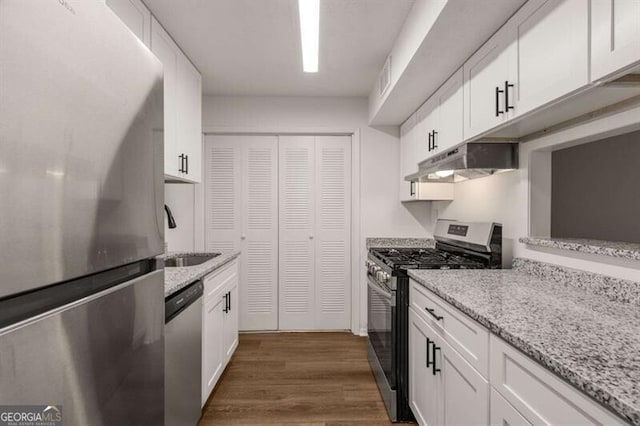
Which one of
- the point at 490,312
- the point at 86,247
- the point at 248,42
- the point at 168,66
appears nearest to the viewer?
the point at 86,247

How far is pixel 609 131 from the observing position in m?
1.37

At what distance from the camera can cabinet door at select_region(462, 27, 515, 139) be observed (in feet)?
5.11

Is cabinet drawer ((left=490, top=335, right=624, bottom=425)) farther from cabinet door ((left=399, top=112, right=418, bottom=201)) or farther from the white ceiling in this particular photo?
cabinet door ((left=399, top=112, right=418, bottom=201))

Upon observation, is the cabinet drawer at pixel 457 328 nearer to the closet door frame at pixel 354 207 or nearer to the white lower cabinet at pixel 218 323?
the white lower cabinet at pixel 218 323

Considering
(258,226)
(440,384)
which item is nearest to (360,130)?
(258,226)

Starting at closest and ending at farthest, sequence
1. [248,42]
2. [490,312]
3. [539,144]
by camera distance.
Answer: [490,312]
[539,144]
[248,42]

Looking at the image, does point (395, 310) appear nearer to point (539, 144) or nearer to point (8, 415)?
point (539, 144)

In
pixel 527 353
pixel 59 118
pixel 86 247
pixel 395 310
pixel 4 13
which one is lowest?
pixel 395 310

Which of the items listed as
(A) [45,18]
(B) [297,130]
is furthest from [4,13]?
(B) [297,130]

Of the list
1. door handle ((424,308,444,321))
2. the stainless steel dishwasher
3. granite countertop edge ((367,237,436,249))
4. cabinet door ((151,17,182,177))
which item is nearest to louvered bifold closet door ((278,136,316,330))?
granite countertop edge ((367,237,436,249))

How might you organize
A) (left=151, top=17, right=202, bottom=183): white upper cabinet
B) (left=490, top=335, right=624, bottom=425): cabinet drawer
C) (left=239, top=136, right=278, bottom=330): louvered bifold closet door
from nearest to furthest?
(left=490, top=335, right=624, bottom=425): cabinet drawer, (left=151, top=17, right=202, bottom=183): white upper cabinet, (left=239, top=136, right=278, bottom=330): louvered bifold closet door

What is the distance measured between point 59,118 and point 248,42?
2.07 m

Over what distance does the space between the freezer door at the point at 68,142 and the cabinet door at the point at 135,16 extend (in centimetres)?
104

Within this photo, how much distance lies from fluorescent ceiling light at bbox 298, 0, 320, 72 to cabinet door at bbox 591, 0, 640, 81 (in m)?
1.28
